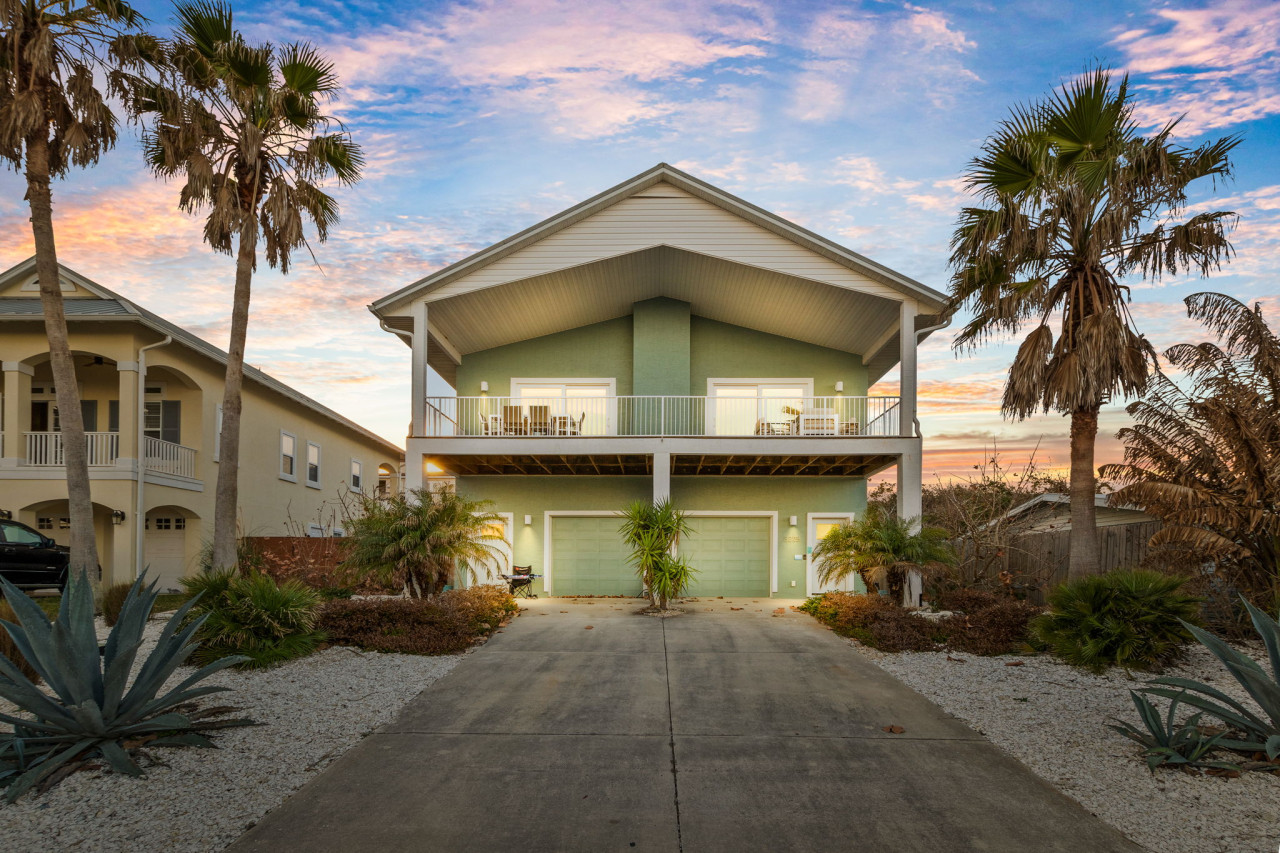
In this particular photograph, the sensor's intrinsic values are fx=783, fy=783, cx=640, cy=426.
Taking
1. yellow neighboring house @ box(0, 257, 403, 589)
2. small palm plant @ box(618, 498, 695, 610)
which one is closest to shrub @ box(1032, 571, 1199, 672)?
small palm plant @ box(618, 498, 695, 610)

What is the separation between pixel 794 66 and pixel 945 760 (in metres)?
10.8

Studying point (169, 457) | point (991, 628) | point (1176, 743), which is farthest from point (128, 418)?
point (1176, 743)

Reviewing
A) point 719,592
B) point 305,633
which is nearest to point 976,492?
point 719,592

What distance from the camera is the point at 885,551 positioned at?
12711mm

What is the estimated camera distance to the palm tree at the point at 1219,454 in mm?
9508

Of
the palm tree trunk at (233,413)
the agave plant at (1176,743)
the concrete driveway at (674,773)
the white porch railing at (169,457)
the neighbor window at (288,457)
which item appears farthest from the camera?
the neighbor window at (288,457)

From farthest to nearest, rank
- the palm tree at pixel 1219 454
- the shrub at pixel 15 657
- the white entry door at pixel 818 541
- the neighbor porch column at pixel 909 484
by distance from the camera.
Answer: the white entry door at pixel 818 541
the neighbor porch column at pixel 909 484
the palm tree at pixel 1219 454
the shrub at pixel 15 657

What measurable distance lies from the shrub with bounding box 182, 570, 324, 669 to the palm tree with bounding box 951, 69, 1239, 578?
34.0ft

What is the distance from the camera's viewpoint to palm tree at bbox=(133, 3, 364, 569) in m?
12.2

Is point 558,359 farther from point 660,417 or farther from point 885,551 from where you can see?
point 885,551

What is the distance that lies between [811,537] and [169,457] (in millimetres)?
14770

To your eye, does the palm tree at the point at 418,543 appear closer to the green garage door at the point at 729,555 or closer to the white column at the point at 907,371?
the green garage door at the point at 729,555

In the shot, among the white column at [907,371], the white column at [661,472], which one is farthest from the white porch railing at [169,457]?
the white column at [907,371]

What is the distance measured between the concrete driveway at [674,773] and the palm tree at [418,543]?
319 cm
